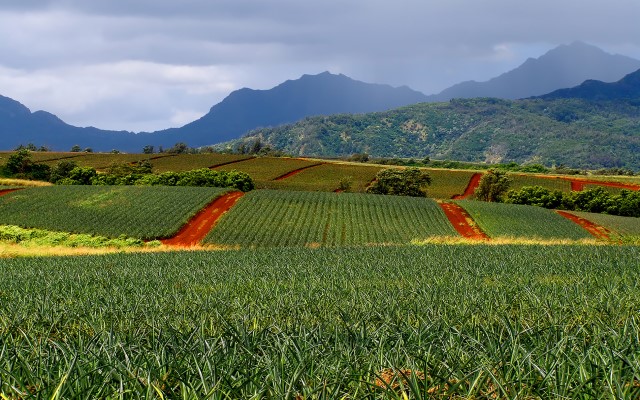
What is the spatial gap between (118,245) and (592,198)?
7674cm

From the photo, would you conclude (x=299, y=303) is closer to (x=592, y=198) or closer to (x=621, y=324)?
(x=621, y=324)

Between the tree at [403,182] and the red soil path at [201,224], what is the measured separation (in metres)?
35.9

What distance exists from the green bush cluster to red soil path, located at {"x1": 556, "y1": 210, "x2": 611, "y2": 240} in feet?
60.5

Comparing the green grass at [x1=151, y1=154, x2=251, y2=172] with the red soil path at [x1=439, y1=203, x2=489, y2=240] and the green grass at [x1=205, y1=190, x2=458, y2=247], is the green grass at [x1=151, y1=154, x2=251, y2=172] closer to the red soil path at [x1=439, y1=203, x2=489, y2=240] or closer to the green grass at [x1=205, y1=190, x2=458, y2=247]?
the green grass at [x1=205, y1=190, x2=458, y2=247]

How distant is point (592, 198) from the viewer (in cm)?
9162

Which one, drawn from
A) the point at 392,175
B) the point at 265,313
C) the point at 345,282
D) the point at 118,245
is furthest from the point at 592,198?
the point at 265,313

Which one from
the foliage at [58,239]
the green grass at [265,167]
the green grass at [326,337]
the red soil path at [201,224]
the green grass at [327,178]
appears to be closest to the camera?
the green grass at [326,337]

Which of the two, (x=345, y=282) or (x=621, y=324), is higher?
(x=621, y=324)

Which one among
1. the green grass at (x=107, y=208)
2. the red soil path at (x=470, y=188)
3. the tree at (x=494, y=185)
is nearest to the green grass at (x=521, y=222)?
the tree at (x=494, y=185)

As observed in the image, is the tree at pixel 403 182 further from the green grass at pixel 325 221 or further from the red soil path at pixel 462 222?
the red soil path at pixel 462 222

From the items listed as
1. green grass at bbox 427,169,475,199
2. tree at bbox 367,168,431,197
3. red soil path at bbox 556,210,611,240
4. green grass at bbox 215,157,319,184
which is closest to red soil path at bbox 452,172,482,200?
green grass at bbox 427,169,475,199

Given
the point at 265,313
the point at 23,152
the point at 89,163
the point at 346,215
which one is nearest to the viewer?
the point at 265,313

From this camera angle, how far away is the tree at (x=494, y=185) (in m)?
98.7

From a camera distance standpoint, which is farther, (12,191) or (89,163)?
(89,163)
